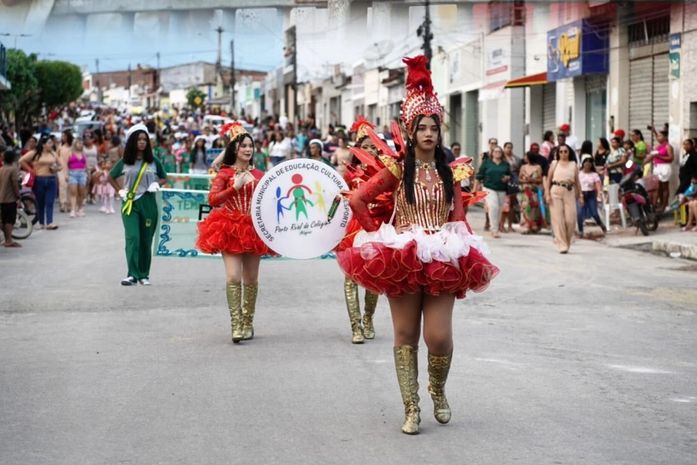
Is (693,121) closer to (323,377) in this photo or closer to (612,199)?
(612,199)

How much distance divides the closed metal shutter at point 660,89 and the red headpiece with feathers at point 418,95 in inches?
887

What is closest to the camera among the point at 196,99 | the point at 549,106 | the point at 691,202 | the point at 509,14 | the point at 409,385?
the point at 409,385

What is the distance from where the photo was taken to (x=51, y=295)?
48.5 ft

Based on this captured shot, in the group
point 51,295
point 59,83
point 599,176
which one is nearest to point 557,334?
point 51,295

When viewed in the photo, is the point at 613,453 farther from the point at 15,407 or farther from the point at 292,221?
the point at 292,221

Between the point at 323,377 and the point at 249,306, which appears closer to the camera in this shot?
the point at 323,377

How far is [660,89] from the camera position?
96.6 feet

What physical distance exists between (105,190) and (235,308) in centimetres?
2242

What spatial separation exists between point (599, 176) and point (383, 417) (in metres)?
19.0

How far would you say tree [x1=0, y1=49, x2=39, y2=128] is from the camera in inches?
2763

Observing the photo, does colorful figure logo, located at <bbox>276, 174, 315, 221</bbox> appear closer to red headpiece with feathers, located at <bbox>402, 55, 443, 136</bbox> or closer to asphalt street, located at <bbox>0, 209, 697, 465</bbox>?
asphalt street, located at <bbox>0, 209, 697, 465</bbox>

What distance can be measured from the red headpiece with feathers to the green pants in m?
8.29

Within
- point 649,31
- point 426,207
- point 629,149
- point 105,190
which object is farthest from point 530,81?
point 426,207

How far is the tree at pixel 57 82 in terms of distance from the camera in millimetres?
102188
